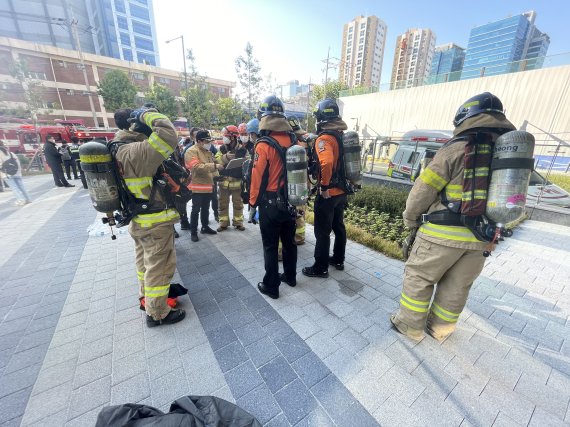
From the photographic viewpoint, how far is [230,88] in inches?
1943

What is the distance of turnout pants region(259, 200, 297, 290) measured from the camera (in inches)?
113

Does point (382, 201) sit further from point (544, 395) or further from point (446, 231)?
point (544, 395)

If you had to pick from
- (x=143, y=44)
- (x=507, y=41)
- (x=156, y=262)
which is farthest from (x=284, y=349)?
(x=507, y=41)

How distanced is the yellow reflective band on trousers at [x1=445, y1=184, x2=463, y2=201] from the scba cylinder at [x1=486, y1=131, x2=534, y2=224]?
0.21 metres

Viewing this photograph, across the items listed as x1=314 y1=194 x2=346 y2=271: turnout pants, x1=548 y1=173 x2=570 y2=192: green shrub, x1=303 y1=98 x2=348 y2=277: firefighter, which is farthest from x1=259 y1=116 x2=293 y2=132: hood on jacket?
x1=548 y1=173 x2=570 y2=192: green shrub

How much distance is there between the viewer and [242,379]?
211cm

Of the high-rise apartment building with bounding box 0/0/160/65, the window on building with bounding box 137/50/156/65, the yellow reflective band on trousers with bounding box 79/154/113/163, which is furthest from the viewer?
the window on building with bounding box 137/50/156/65

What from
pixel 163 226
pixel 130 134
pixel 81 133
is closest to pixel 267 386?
pixel 163 226

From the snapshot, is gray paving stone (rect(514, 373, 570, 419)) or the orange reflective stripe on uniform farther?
the orange reflective stripe on uniform

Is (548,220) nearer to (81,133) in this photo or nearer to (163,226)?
(163,226)

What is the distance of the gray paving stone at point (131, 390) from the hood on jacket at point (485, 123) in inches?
132

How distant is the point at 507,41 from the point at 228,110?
89.8m

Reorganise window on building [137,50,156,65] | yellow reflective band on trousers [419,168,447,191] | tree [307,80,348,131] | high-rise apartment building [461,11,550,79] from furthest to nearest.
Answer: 1. high-rise apartment building [461,11,550,79]
2. window on building [137,50,156,65]
3. tree [307,80,348,131]
4. yellow reflective band on trousers [419,168,447,191]

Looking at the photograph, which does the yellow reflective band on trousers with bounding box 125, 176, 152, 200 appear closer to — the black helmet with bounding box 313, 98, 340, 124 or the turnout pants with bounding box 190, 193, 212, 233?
the black helmet with bounding box 313, 98, 340, 124
